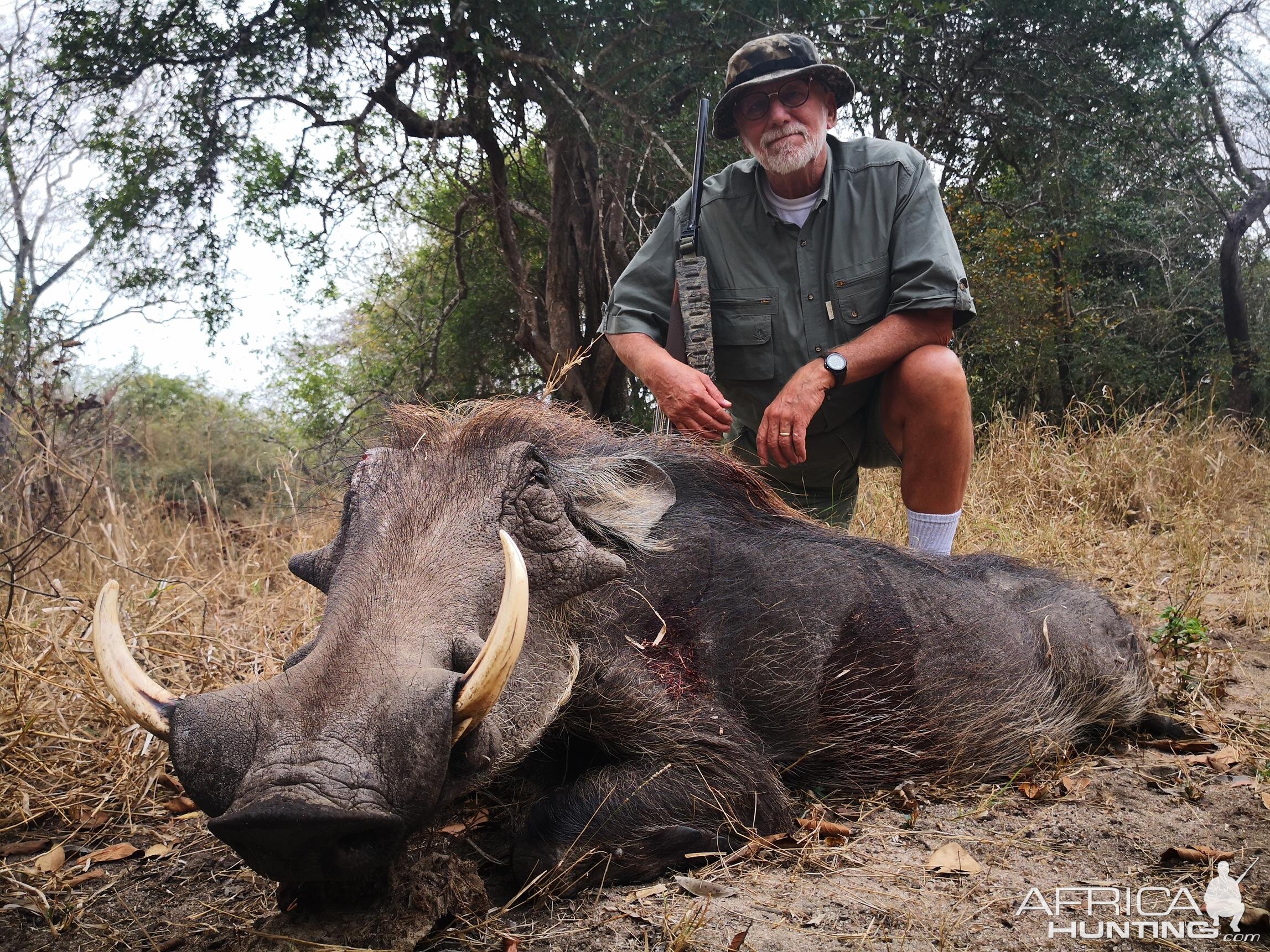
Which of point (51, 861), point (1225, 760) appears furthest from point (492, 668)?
point (1225, 760)

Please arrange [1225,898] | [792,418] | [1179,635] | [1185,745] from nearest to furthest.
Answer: [1225,898] → [1185,745] → [792,418] → [1179,635]

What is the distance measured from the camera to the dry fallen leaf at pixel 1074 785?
8.09 ft

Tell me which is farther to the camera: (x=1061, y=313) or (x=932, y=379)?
(x=1061, y=313)

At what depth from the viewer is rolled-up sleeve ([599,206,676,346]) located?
12.3 feet

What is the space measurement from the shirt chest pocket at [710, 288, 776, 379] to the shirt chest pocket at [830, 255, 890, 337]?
0.84ft

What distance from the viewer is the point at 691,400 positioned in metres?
3.13

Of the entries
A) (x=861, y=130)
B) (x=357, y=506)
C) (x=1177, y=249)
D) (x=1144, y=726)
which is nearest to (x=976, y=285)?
(x=861, y=130)

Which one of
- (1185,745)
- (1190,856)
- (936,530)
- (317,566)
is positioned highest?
(317,566)

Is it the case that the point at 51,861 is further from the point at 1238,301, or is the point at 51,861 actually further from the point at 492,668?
the point at 1238,301

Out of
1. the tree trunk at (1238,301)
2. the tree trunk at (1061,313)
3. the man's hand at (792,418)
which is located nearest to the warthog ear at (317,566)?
the man's hand at (792,418)

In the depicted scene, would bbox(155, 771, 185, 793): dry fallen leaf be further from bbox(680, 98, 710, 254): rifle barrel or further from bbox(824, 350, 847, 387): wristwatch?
bbox(680, 98, 710, 254): rifle barrel

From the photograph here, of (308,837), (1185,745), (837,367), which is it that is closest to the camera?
(308,837)

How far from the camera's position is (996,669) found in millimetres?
2717

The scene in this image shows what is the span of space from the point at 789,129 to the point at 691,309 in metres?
0.76
